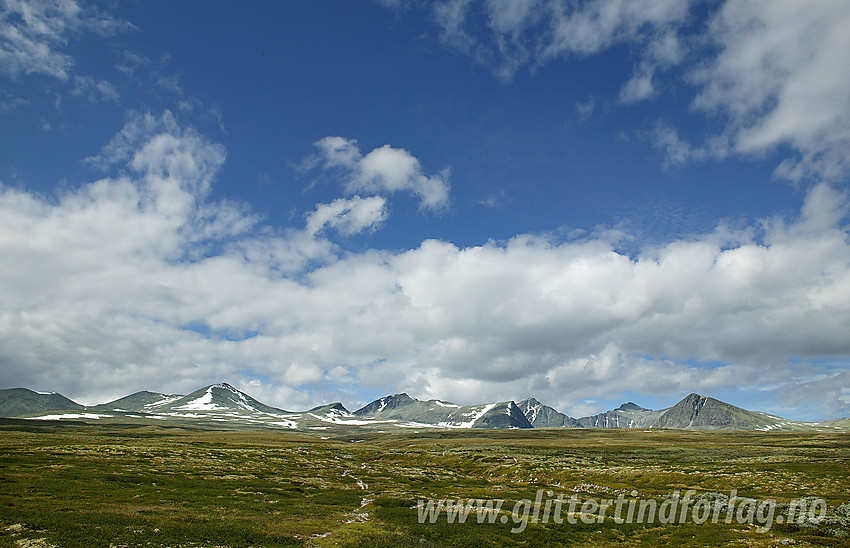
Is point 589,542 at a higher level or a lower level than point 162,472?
higher

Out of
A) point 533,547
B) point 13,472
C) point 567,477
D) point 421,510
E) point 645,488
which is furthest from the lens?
point 567,477

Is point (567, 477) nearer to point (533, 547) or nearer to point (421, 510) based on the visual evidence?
point (421, 510)

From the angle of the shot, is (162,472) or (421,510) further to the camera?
(162,472)

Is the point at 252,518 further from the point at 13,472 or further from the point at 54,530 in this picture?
the point at 13,472

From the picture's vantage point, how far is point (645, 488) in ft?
220

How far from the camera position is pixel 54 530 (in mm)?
34250

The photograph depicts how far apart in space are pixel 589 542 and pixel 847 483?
5668cm

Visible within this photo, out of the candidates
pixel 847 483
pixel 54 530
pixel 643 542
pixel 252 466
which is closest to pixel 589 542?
pixel 643 542

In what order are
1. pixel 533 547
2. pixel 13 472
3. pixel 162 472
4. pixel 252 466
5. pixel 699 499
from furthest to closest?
pixel 252 466, pixel 162 472, pixel 13 472, pixel 699 499, pixel 533 547

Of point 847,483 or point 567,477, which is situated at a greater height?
point 847,483

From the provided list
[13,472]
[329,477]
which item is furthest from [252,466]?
[13,472]

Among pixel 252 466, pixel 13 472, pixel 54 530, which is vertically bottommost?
pixel 252 466

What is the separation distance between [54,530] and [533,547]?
40.1 metres

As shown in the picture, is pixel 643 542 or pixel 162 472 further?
pixel 162 472
